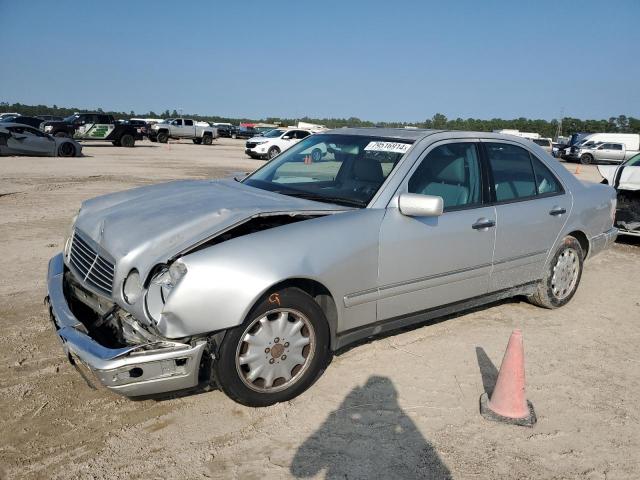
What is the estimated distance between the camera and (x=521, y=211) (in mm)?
4629

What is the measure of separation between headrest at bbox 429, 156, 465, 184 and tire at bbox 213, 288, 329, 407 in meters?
1.52

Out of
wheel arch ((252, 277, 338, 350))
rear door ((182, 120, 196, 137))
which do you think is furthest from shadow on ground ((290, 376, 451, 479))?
rear door ((182, 120, 196, 137))

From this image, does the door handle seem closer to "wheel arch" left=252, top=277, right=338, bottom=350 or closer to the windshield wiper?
the windshield wiper

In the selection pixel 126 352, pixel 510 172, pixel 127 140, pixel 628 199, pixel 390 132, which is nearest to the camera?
pixel 126 352

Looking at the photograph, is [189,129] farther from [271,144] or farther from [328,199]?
[328,199]

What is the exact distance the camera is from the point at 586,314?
17.7 ft

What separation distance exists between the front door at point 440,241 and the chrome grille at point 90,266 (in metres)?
1.68

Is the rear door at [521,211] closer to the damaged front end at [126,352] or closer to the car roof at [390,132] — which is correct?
the car roof at [390,132]

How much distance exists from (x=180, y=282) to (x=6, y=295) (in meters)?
3.12

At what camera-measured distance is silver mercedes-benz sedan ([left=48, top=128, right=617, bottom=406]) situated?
9.61 feet

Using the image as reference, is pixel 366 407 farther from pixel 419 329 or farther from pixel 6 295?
pixel 6 295

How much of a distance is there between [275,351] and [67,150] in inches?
842

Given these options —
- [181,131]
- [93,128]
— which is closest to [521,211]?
[93,128]

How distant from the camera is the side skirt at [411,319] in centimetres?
365
